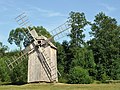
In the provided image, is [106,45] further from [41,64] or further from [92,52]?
[41,64]

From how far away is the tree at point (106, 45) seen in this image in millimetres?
54625

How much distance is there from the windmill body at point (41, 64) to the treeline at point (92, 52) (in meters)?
9.94

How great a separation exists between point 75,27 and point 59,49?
215 inches

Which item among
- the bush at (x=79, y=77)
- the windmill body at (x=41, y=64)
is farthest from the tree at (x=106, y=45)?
the windmill body at (x=41, y=64)

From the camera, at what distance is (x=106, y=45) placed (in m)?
58.0

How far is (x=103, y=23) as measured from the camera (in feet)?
201

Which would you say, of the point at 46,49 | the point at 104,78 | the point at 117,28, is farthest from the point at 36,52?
the point at 117,28

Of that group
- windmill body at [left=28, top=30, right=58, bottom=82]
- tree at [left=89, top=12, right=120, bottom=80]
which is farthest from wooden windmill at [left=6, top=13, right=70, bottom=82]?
tree at [left=89, top=12, right=120, bottom=80]

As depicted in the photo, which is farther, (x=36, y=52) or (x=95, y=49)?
(x=95, y=49)

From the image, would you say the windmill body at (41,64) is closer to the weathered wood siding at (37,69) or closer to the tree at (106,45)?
the weathered wood siding at (37,69)

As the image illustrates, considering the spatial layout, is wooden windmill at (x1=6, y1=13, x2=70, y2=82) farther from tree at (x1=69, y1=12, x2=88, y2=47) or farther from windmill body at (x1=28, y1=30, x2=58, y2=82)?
tree at (x1=69, y1=12, x2=88, y2=47)

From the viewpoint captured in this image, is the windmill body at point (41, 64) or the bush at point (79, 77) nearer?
the windmill body at point (41, 64)

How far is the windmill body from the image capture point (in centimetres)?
3891

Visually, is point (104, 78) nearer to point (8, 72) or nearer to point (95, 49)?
point (95, 49)
